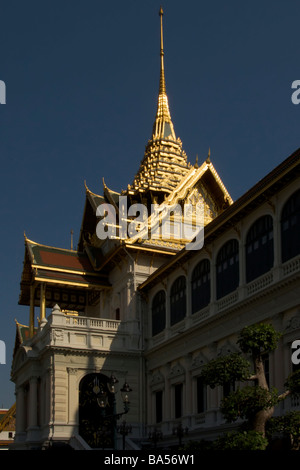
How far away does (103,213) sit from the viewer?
4900 centimetres

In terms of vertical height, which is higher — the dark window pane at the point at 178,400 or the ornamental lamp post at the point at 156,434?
the dark window pane at the point at 178,400

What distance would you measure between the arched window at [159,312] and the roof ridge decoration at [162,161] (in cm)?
952

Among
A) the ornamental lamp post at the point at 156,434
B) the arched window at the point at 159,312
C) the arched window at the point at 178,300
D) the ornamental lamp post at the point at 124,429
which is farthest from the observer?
the arched window at the point at 159,312

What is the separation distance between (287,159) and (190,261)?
10484mm

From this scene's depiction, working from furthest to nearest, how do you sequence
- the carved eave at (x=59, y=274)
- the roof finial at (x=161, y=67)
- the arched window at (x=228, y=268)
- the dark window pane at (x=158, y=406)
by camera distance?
1. the roof finial at (x=161, y=67)
2. the carved eave at (x=59, y=274)
3. the dark window pane at (x=158, y=406)
4. the arched window at (x=228, y=268)

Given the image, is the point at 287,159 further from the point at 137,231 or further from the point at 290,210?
the point at 137,231

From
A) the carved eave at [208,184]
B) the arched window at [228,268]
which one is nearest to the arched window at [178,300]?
the arched window at [228,268]

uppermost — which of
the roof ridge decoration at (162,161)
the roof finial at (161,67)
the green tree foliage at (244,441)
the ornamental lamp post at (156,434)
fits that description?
the roof finial at (161,67)

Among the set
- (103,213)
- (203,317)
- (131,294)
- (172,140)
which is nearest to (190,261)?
(203,317)

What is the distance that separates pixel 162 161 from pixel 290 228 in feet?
80.5

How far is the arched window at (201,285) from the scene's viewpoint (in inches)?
1399

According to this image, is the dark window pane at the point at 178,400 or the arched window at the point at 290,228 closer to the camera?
the arched window at the point at 290,228

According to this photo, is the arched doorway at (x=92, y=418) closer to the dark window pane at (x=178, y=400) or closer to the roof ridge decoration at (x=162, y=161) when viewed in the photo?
the dark window pane at (x=178, y=400)

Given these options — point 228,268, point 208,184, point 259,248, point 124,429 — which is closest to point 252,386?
point 124,429
